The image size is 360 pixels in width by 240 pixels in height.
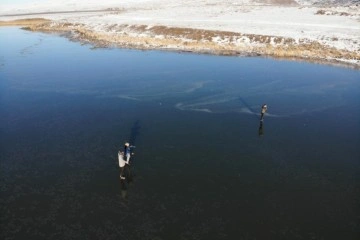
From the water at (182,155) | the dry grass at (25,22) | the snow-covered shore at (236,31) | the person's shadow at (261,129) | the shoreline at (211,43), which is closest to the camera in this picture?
the water at (182,155)

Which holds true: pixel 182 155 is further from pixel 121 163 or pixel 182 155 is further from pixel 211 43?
pixel 211 43

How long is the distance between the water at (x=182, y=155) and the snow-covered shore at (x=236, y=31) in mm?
11210

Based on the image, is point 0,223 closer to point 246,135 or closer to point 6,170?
point 6,170

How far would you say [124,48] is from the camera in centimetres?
6209

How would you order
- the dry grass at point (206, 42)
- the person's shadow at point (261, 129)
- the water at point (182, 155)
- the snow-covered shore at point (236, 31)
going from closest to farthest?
the water at point (182, 155) < the person's shadow at point (261, 129) < the dry grass at point (206, 42) < the snow-covered shore at point (236, 31)

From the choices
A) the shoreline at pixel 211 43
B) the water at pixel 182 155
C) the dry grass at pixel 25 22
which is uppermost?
the dry grass at pixel 25 22

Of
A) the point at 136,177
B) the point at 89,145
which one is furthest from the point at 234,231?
the point at 89,145

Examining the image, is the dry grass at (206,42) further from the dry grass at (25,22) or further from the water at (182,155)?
the dry grass at (25,22)

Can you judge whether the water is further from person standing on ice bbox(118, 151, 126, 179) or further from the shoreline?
the shoreline

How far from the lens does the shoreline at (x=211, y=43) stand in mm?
52653

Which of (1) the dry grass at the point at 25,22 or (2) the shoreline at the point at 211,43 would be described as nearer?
(2) the shoreline at the point at 211,43

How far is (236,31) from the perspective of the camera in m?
65.6

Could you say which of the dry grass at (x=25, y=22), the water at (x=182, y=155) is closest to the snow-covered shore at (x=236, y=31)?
the dry grass at (x=25, y=22)

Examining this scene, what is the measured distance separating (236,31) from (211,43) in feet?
24.7
